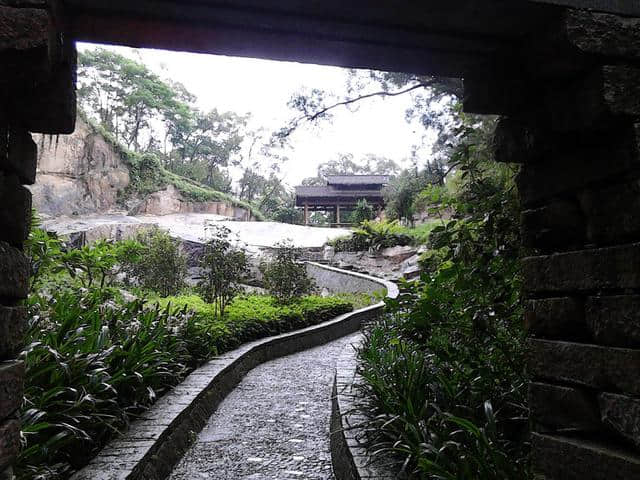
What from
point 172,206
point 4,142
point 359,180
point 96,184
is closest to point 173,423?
point 4,142

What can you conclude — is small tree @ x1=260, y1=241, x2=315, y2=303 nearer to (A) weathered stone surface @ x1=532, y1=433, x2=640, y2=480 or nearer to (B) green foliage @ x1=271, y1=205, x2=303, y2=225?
(A) weathered stone surface @ x1=532, y1=433, x2=640, y2=480

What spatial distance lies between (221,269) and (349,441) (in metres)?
5.86

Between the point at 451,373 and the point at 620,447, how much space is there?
1728 millimetres

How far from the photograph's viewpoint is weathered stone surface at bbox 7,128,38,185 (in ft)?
6.50

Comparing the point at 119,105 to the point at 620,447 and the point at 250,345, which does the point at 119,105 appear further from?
the point at 620,447

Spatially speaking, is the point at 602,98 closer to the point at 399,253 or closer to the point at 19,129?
the point at 19,129

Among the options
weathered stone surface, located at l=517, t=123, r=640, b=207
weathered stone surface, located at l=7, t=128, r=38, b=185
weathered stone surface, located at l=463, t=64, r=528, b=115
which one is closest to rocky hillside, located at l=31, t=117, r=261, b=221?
weathered stone surface, located at l=7, t=128, r=38, b=185

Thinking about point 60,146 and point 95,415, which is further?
point 60,146

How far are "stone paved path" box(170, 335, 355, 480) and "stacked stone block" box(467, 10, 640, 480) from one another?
199cm

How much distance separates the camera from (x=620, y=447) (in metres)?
1.79

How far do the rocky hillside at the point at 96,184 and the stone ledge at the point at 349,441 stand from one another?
19208mm

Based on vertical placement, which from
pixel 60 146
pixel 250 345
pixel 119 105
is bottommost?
pixel 250 345

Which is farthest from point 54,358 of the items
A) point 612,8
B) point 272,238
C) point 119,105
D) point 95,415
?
point 119,105

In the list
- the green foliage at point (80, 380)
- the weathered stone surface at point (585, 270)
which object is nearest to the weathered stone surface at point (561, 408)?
the weathered stone surface at point (585, 270)
